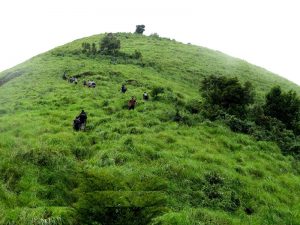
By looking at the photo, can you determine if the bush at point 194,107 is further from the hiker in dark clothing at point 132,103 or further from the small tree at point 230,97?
the hiker in dark clothing at point 132,103

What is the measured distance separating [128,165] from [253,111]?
16.0 m

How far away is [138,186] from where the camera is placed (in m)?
13.1

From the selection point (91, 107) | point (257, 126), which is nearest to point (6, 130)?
point (91, 107)

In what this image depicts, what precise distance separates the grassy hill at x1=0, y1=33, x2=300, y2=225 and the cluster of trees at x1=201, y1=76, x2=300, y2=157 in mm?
1753

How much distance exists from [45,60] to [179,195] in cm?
4596

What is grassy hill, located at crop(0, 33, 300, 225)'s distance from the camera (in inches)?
501

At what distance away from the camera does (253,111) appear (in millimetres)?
32344

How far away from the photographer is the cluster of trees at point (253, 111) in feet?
98.7

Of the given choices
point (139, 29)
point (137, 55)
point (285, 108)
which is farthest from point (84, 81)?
point (139, 29)

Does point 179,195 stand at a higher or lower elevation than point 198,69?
lower

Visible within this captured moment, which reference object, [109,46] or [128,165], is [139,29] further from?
[128,165]

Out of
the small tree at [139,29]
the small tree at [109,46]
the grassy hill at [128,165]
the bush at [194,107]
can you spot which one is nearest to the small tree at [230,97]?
the bush at [194,107]

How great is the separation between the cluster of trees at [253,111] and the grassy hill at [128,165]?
5.75ft

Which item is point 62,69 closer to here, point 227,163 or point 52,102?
point 52,102
